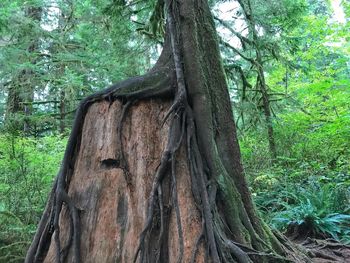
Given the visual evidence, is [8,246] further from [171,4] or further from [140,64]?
[140,64]

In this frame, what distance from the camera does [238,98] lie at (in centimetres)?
970

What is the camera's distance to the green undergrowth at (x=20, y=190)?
5.41 metres

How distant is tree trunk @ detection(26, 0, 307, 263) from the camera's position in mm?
3039

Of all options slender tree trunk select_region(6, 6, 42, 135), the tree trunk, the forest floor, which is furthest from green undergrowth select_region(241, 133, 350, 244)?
slender tree trunk select_region(6, 6, 42, 135)

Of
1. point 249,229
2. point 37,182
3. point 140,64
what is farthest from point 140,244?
point 140,64

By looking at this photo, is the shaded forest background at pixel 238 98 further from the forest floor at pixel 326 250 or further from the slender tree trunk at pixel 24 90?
the forest floor at pixel 326 250

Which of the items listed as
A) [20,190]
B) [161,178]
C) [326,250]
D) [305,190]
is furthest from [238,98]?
[161,178]

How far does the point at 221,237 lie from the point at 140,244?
2.26 ft

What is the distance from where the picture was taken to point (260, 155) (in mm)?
9906

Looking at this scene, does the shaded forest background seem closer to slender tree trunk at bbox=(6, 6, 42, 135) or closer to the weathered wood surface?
slender tree trunk at bbox=(6, 6, 42, 135)

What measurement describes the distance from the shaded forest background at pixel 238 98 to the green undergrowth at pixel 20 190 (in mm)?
20

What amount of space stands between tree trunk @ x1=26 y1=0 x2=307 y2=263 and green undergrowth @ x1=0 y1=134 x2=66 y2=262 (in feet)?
7.52

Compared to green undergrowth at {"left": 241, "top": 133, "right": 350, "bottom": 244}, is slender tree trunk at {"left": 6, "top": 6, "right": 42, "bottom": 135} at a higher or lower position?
higher

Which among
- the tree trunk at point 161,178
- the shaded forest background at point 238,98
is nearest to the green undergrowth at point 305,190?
the shaded forest background at point 238,98
